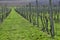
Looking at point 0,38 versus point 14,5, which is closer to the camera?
point 0,38

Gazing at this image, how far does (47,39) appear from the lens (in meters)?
13.6

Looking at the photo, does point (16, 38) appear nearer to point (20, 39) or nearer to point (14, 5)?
point (20, 39)

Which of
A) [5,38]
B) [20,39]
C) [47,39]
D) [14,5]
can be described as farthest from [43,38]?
[14,5]

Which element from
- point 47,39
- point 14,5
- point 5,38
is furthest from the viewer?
point 14,5

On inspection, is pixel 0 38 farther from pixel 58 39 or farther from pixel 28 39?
pixel 58 39

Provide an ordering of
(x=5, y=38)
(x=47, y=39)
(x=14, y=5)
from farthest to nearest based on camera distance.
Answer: (x=14, y=5)
(x=5, y=38)
(x=47, y=39)

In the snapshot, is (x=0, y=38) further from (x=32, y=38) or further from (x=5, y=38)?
(x=32, y=38)

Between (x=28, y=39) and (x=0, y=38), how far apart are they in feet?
6.10

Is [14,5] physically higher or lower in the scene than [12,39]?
lower

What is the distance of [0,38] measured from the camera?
14.5 m

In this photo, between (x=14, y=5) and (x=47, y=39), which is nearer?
(x=47, y=39)

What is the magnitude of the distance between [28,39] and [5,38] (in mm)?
1575

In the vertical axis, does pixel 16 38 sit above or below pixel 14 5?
above

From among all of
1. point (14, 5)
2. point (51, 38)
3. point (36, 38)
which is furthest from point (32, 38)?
point (14, 5)
